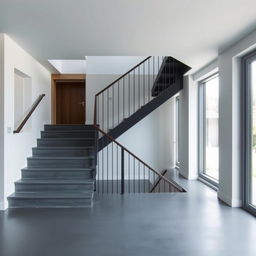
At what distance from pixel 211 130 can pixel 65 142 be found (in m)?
3.29

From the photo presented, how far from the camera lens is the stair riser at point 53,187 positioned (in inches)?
180

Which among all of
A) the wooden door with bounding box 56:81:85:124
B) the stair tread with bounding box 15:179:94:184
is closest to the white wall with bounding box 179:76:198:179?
the stair tread with bounding box 15:179:94:184

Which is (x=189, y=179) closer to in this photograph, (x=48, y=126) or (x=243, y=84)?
(x=243, y=84)

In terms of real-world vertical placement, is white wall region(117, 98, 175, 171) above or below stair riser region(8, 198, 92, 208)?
above

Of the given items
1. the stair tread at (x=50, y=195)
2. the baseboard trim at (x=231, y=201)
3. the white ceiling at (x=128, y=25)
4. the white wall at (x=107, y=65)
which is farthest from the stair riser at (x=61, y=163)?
the white wall at (x=107, y=65)

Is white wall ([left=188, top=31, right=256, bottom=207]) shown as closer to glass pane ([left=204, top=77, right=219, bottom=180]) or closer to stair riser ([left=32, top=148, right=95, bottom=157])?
glass pane ([left=204, top=77, right=219, bottom=180])

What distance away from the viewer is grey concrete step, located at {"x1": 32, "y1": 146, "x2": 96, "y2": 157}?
18.1ft

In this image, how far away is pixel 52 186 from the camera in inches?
181

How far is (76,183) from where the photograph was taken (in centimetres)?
461

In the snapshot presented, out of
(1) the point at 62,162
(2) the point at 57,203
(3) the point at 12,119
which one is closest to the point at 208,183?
(1) the point at 62,162

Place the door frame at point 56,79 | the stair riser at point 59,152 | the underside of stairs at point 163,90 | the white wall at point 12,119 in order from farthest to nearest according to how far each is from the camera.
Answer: the door frame at point 56,79, the underside of stairs at point 163,90, the stair riser at point 59,152, the white wall at point 12,119

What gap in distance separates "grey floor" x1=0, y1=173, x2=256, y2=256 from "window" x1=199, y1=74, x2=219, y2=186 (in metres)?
1.33

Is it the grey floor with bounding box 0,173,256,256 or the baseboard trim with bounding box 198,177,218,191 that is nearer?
the grey floor with bounding box 0,173,256,256

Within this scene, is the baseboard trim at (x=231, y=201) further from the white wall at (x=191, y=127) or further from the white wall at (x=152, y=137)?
the white wall at (x=152, y=137)
